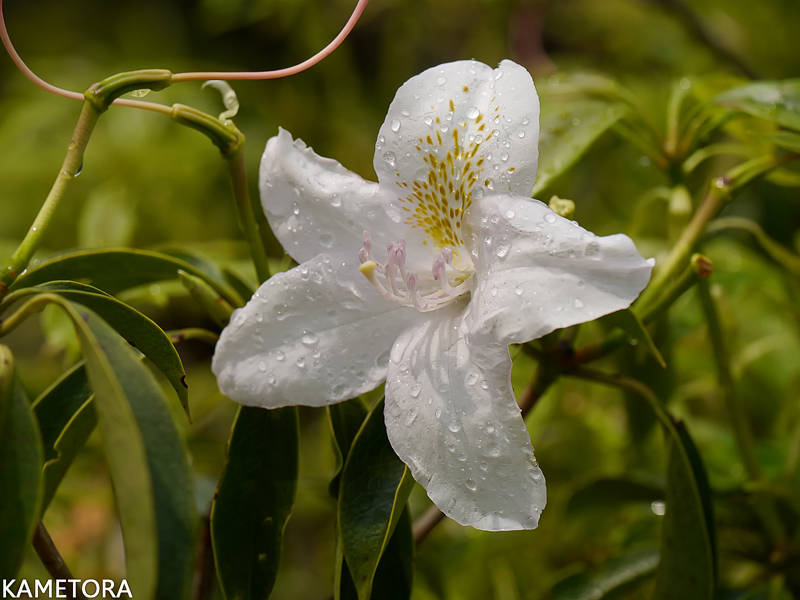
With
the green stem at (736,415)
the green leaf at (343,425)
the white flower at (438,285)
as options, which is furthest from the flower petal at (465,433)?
the green stem at (736,415)

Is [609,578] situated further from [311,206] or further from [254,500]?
[311,206]

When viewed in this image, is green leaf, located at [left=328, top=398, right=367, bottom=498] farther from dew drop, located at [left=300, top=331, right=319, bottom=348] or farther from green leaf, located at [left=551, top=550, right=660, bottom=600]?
green leaf, located at [left=551, top=550, right=660, bottom=600]

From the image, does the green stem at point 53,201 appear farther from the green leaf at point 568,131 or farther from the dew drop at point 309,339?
the green leaf at point 568,131

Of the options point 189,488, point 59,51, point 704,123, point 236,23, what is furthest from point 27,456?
point 59,51

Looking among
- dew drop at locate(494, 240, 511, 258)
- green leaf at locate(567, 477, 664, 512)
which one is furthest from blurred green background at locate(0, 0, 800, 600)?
dew drop at locate(494, 240, 511, 258)

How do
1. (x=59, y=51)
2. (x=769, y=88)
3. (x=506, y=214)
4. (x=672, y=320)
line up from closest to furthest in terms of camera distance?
(x=506, y=214)
(x=769, y=88)
(x=672, y=320)
(x=59, y=51)

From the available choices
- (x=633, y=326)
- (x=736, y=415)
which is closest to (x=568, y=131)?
(x=633, y=326)

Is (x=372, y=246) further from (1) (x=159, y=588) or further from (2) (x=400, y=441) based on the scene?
(1) (x=159, y=588)
